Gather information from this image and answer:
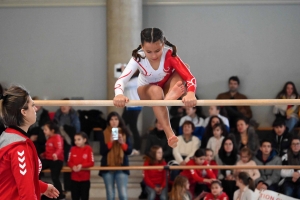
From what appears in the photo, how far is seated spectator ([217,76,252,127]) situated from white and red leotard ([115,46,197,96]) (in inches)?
145

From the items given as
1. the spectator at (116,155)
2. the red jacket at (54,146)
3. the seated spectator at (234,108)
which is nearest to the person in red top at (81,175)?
the spectator at (116,155)

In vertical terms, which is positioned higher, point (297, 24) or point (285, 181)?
point (297, 24)

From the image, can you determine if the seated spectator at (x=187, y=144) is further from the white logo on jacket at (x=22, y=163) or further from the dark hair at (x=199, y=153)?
the white logo on jacket at (x=22, y=163)

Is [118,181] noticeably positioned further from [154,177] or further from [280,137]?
[280,137]

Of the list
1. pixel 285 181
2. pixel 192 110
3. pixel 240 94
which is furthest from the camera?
pixel 240 94

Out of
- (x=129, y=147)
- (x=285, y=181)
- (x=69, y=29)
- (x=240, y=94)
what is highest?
(x=69, y=29)

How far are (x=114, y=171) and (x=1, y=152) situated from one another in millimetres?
3411

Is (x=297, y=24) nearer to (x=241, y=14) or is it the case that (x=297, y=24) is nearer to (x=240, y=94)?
(x=241, y=14)

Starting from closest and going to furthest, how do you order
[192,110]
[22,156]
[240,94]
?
[22,156] < [192,110] < [240,94]

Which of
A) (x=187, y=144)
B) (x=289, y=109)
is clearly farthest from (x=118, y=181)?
(x=289, y=109)

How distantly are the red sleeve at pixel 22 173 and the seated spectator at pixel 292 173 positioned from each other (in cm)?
386

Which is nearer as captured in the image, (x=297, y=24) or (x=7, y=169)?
(x=7, y=169)

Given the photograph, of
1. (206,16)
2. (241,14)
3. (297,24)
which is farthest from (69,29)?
(297,24)

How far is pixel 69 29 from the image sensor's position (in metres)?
8.73
